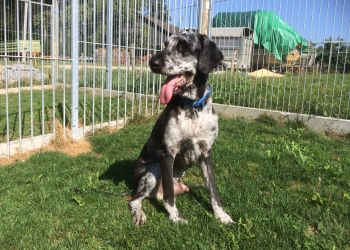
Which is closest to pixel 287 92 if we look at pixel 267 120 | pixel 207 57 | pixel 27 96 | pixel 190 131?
pixel 267 120

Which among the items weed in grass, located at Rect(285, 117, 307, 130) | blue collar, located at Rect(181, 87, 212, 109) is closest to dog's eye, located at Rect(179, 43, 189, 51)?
blue collar, located at Rect(181, 87, 212, 109)

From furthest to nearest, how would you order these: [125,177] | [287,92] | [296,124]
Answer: [287,92], [296,124], [125,177]

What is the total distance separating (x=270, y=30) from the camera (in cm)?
727

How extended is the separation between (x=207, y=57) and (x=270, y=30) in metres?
4.96

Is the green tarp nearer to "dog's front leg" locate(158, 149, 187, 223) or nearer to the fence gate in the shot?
the fence gate

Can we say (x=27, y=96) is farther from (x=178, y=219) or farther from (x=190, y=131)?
(x=178, y=219)

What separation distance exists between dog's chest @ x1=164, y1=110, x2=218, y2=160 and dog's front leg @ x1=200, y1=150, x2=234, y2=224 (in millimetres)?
185

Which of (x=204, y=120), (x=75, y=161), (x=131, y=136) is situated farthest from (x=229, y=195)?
(x=131, y=136)

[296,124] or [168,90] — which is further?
[296,124]

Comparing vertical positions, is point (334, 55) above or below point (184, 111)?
above

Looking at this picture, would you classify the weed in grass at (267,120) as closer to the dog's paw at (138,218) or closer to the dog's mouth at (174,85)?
the dog's mouth at (174,85)

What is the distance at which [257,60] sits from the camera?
743 centimetres

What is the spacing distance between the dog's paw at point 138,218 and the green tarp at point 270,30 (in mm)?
5270

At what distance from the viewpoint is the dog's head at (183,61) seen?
9.36ft
